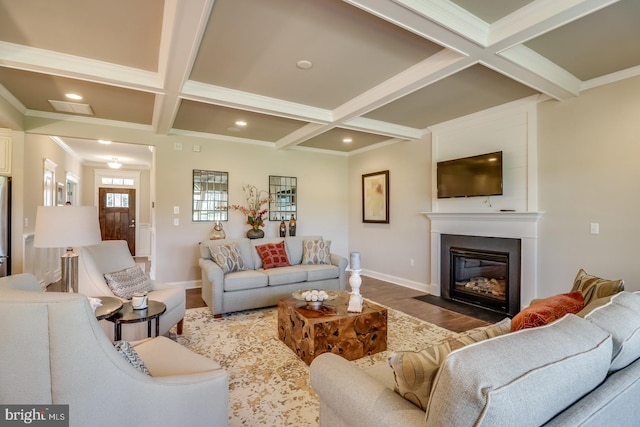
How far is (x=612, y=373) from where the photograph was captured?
1086 mm

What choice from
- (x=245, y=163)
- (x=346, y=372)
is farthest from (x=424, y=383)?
(x=245, y=163)

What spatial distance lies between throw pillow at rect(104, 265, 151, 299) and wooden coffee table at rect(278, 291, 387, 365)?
53.9 inches

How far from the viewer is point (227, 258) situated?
156 inches

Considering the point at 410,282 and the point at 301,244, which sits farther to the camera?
the point at 410,282

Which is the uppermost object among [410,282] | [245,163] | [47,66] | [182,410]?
[47,66]

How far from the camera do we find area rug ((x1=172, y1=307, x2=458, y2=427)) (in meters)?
1.95

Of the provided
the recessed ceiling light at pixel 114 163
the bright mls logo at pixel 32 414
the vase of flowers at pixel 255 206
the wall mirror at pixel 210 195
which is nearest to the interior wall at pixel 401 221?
the vase of flowers at pixel 255 206

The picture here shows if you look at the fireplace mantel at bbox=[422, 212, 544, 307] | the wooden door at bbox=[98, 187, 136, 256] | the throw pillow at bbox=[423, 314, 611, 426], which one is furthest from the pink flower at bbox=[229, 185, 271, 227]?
the wooden door at bbox=[98, 187, 136, 256]

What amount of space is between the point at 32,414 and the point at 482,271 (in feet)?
14.9

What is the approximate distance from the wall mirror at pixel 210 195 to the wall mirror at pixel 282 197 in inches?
32.0

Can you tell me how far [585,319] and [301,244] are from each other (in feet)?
12.6

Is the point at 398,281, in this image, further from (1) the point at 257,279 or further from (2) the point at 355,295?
(2) the point at 355,295

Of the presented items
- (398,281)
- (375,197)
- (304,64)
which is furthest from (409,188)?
(304,64)

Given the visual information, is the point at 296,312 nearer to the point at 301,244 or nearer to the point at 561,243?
the point at 301,244
